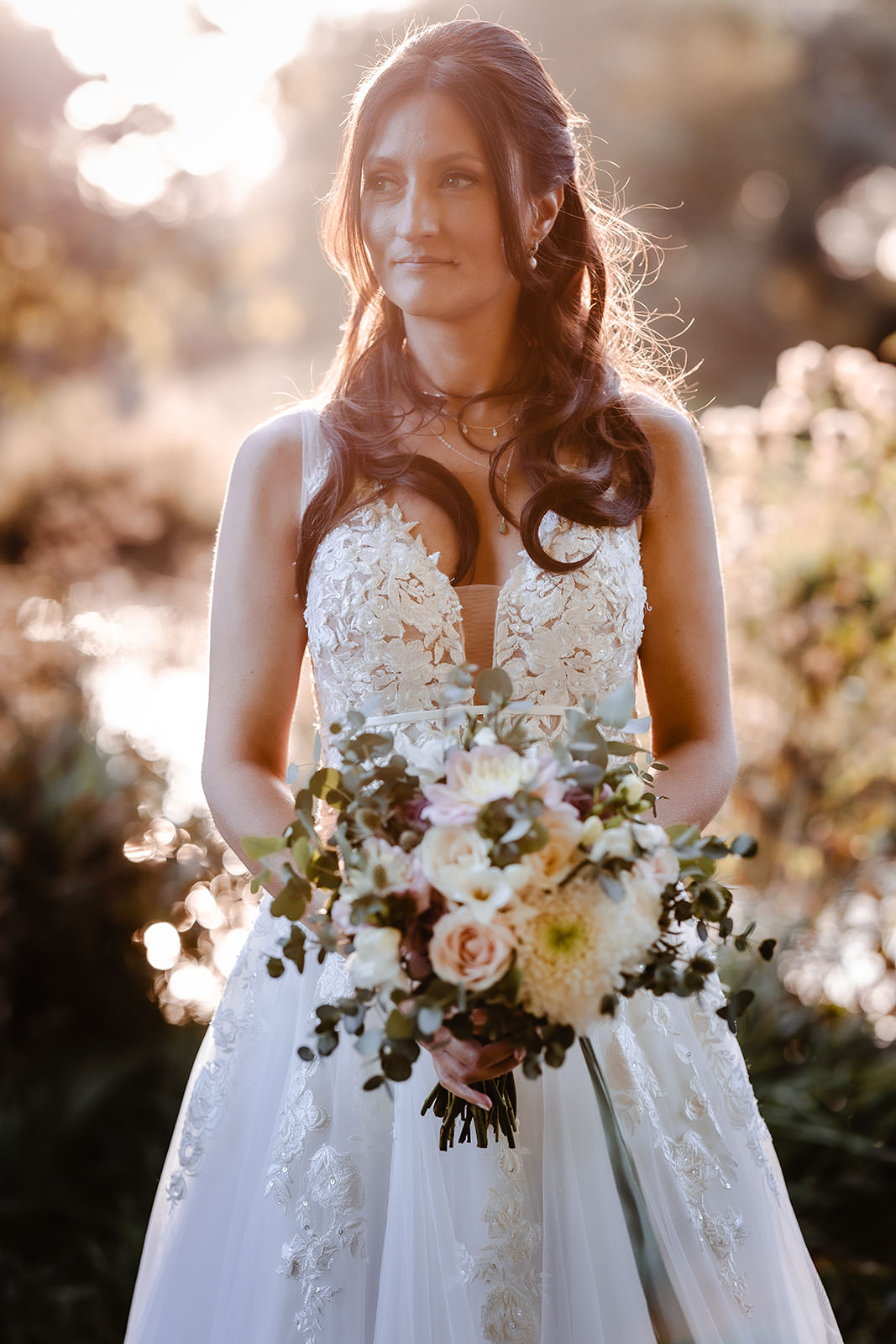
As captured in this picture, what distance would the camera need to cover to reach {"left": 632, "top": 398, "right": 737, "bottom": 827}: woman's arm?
217cm

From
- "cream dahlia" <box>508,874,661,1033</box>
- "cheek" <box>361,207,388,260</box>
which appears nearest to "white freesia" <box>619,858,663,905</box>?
"cream dahlia" <box>508,874,661,1033</box>

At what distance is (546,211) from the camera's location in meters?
2.18

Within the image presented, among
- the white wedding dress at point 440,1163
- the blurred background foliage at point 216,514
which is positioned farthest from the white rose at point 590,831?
the blurred background foliage at point 216,514

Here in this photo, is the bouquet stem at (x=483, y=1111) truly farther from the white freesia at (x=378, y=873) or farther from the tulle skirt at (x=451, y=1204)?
the white freesia at (x=378, y=873)

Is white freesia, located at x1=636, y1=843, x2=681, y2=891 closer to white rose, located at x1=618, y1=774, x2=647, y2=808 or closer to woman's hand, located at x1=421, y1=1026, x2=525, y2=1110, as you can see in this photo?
white rose, located at x1=618, y1=774, x2=647, y2=808

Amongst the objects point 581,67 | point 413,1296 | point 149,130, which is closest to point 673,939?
point 413,1296

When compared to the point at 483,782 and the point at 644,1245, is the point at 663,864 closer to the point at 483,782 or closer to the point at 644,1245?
the point at 483,782

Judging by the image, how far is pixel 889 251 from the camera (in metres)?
9.94

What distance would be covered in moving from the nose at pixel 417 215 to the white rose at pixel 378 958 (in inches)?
47.7

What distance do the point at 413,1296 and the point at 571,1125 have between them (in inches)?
12.6

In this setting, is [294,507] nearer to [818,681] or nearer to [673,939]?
[673,939]

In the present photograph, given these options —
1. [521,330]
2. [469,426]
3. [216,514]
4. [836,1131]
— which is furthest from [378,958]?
[216,514]

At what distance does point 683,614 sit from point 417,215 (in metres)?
0.82

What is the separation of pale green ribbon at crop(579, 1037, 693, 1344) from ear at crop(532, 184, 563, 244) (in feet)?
4.62
